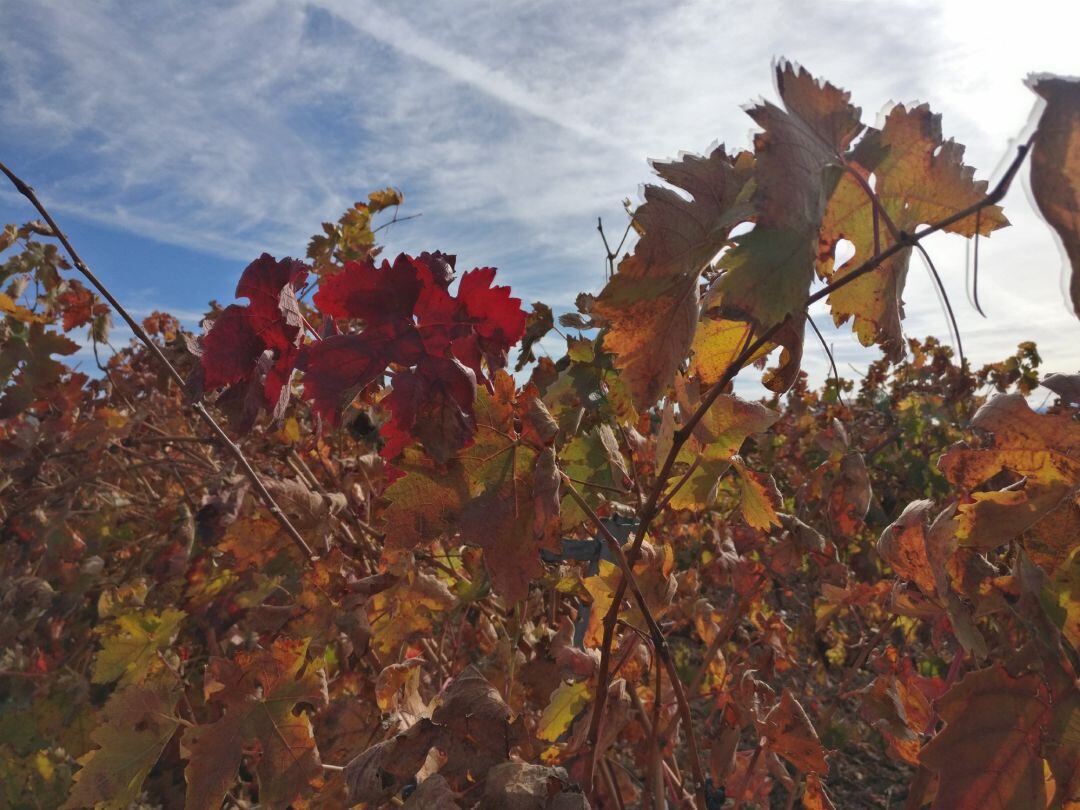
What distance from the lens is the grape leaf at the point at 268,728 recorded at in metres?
1.23

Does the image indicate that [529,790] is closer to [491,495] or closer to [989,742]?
[491,495]

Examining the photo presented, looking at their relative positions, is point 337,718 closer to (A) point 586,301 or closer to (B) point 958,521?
(A) point 586,301

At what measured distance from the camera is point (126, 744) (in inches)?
52.9

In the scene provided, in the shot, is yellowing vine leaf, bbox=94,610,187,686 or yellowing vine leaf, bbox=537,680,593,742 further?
yellowing vine leaf, bbox=94,610,187,686

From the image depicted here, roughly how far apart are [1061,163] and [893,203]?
1.03 feet

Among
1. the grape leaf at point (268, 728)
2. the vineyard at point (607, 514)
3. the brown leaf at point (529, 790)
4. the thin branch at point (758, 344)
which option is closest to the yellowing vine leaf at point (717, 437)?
the vineyard at point (607, 514)

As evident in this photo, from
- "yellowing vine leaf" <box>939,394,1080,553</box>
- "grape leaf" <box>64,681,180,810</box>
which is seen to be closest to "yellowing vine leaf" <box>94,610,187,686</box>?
"grape leaf" <box>64,681,180,810</box>

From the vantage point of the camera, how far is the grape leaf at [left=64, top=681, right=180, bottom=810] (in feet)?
4.27

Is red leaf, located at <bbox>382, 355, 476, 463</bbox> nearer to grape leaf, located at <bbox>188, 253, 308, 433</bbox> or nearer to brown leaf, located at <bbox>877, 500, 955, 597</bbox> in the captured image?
grape leaf, located at <bbox>188, 253, 308, 433</bbox>

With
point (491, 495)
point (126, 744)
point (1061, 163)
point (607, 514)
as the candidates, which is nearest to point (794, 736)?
point (607, 514)

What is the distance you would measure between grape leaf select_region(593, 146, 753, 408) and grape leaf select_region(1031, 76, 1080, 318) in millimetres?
251

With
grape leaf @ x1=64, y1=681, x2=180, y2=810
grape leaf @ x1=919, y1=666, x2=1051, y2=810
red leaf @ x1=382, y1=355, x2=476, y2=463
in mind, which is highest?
red leaf @ x1=382, y1=355, x2=476, y2=463

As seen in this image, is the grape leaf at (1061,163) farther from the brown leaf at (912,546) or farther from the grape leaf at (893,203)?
the brown leaf at (912,546)

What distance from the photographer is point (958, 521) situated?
878mm
